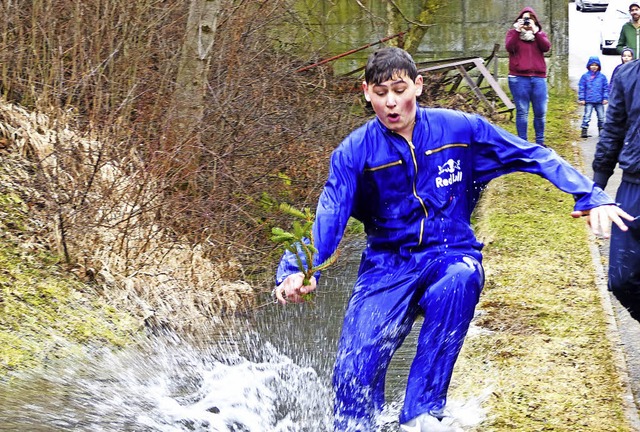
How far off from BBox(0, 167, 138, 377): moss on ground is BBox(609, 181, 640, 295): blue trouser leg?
3.72 meters

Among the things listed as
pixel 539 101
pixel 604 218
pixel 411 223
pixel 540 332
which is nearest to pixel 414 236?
pixel 411 223

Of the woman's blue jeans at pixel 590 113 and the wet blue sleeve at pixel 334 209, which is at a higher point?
the wet blue sleeve at pixel 334 209

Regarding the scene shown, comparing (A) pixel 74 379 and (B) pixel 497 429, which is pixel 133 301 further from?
(B) pixel 497 429

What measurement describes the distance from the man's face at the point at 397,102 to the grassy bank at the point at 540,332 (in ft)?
5.74

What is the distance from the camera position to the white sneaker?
4.60 meters

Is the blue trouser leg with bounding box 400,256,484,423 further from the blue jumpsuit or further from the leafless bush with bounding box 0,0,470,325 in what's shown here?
the leafless bush with bounding box 0,0,470,325

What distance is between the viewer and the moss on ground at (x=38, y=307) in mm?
7477

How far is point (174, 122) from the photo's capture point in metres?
10.2

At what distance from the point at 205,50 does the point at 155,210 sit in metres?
2.24

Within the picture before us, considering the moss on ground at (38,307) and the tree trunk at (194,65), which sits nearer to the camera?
the moss on ground at (38,307)

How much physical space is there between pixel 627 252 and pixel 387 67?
74.8 inches

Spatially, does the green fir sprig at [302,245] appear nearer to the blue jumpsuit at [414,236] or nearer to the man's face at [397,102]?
the blue jumpsuit at [414,236]

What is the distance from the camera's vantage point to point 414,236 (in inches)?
197

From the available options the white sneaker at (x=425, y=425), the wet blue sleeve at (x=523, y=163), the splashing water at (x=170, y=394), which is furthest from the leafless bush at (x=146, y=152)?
the white sneaker at (x=425, y=425)
